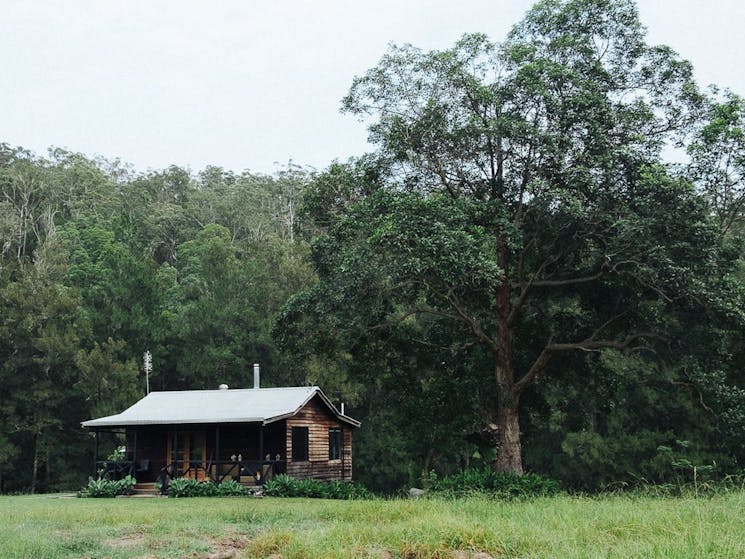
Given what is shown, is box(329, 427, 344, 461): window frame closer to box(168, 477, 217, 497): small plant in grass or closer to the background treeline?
the background treeline

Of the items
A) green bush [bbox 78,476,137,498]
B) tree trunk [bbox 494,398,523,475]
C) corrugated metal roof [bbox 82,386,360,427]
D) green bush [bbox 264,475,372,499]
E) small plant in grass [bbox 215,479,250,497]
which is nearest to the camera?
tree trunk [bbox 494,398,523,475]

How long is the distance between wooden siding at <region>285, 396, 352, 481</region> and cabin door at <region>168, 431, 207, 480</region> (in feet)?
10.1

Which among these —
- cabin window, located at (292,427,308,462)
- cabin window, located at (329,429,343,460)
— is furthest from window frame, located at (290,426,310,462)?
cabin window, located at (329,429,343,460)

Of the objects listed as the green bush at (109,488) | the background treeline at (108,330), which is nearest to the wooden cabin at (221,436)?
the green bush at (109,488)

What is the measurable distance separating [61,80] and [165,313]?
55.2 feet

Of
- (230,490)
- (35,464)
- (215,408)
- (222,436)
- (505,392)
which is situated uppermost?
(505,392)

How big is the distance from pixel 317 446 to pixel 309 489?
5.14m

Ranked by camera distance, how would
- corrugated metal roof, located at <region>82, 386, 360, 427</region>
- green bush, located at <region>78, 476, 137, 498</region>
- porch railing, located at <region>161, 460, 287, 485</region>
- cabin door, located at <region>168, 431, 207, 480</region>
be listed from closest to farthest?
green bush, located at <region>78, 476, 137, 498</region> < porch railing, located at <region>161, 460, 287, 485</region> < corrugated metal roof, located at <region>82, 386, 360, 427</region> < cabin door, located at <region>168, 431, 207, 480</region>

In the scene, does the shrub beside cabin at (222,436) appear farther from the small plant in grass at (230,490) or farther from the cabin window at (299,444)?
the small plant in grass at (230,490)

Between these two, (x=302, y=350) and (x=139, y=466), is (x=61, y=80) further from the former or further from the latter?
(x=139, y=466)

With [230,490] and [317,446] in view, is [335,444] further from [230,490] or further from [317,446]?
[230,490]

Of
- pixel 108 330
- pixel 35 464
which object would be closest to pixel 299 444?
pixel 35 464

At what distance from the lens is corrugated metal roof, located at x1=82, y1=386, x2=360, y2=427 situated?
22.8 metres

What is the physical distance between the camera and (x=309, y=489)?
20.5 m
